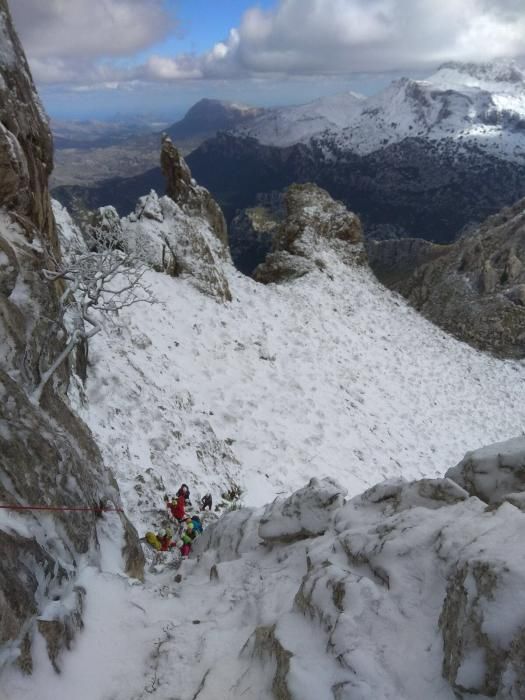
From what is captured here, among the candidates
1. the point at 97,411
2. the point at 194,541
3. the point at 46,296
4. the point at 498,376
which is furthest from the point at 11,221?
the point at 498,376

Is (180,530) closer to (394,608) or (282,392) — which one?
(394,608)

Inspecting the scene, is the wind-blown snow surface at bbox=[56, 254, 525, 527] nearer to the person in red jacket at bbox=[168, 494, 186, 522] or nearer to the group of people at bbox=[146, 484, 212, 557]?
the group of people at bbox=[146, 484, 212, 557]

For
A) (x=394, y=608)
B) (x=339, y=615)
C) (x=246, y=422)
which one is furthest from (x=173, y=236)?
(x=394, y=608)

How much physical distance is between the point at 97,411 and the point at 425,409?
19.0 m

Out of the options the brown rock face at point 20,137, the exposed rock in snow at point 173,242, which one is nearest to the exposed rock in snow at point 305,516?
the brown rock face at point 20,137

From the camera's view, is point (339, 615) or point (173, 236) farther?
point (173, 236)

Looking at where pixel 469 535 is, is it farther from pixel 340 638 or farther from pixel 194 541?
pixel 194 541

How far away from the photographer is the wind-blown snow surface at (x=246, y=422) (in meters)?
7.57

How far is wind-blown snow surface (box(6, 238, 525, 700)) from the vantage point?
757cm

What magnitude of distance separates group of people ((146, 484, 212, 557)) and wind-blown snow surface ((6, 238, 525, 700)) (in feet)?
1.60

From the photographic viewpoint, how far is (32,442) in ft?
28.6

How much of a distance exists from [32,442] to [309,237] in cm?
3447

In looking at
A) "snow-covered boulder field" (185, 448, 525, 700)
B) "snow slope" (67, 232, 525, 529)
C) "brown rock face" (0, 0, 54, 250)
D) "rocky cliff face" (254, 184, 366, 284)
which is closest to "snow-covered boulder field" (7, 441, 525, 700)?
"snow-covered boulder field" (185, 448, 525, 700)

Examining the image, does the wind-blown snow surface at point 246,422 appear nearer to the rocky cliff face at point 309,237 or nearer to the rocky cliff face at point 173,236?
the rocky cliff face at point 173,236
